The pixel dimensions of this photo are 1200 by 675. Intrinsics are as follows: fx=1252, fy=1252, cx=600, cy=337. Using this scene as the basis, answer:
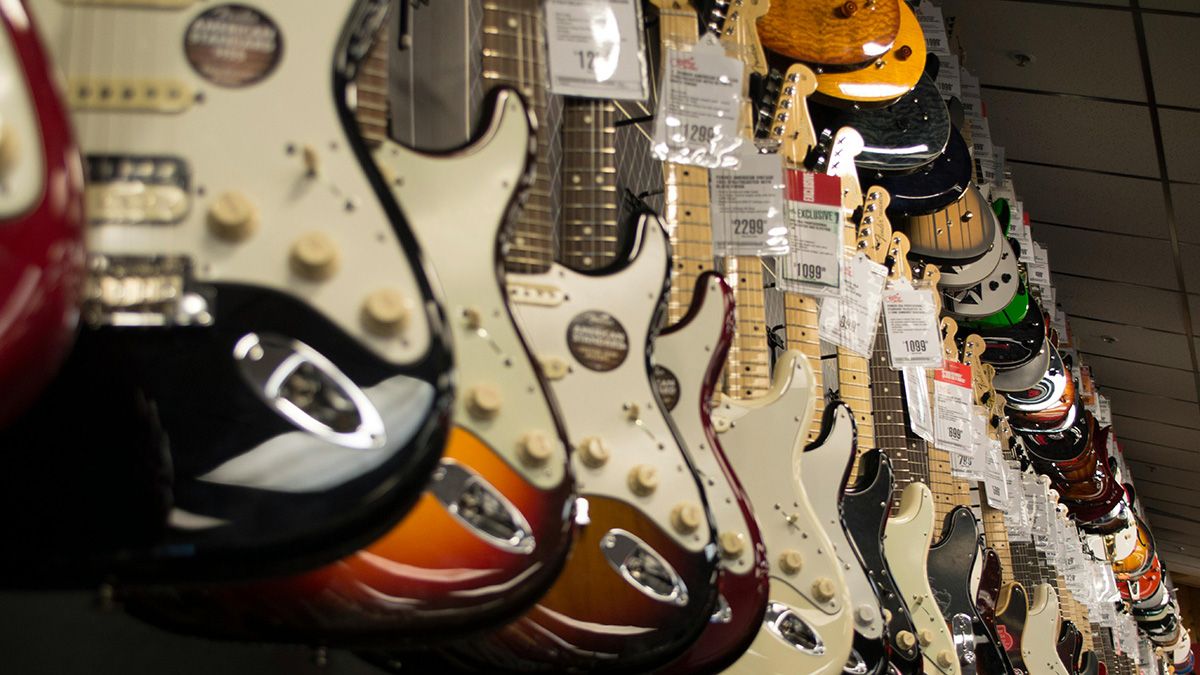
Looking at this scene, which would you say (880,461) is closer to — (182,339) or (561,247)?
(561,247)

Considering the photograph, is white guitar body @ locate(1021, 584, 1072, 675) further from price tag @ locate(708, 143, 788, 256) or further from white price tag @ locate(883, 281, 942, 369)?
price tag @ locate(708, 143, 788, 256)

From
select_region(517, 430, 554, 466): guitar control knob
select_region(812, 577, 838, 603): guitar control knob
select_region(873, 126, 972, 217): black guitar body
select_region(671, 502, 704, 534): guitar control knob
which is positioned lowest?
select_region(812, 577, 838, 603): guitar control knob

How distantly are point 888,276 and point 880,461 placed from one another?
0.72 meters

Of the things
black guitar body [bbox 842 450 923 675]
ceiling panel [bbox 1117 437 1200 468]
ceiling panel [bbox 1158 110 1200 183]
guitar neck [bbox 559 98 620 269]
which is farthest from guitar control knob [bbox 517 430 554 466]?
ceiling panel [bbox 1117 437 1200 468]

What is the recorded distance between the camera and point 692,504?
133 cm

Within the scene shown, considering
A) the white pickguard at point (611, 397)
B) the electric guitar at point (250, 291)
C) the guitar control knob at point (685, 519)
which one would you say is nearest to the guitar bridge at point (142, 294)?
the electric guitar at point (250, 291)

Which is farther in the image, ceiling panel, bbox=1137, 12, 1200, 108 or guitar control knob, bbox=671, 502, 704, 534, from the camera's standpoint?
ceiling panel, bbox=1137, 12, 1200, 108

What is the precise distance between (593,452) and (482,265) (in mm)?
254

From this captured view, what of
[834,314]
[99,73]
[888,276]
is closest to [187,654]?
[99,73]

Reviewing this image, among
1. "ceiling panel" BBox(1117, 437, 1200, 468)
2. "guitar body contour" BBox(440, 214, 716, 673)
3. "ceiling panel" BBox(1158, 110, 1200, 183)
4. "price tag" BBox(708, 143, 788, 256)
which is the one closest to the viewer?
"guitar body contour" BBox(440, 214, 716, 673)

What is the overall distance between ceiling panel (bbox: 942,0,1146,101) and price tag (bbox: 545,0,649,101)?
8.53ft

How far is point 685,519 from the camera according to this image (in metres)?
1.31

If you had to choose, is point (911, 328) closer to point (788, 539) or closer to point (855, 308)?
point (855, 308)

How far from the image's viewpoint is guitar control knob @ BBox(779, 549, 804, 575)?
5.42ft
